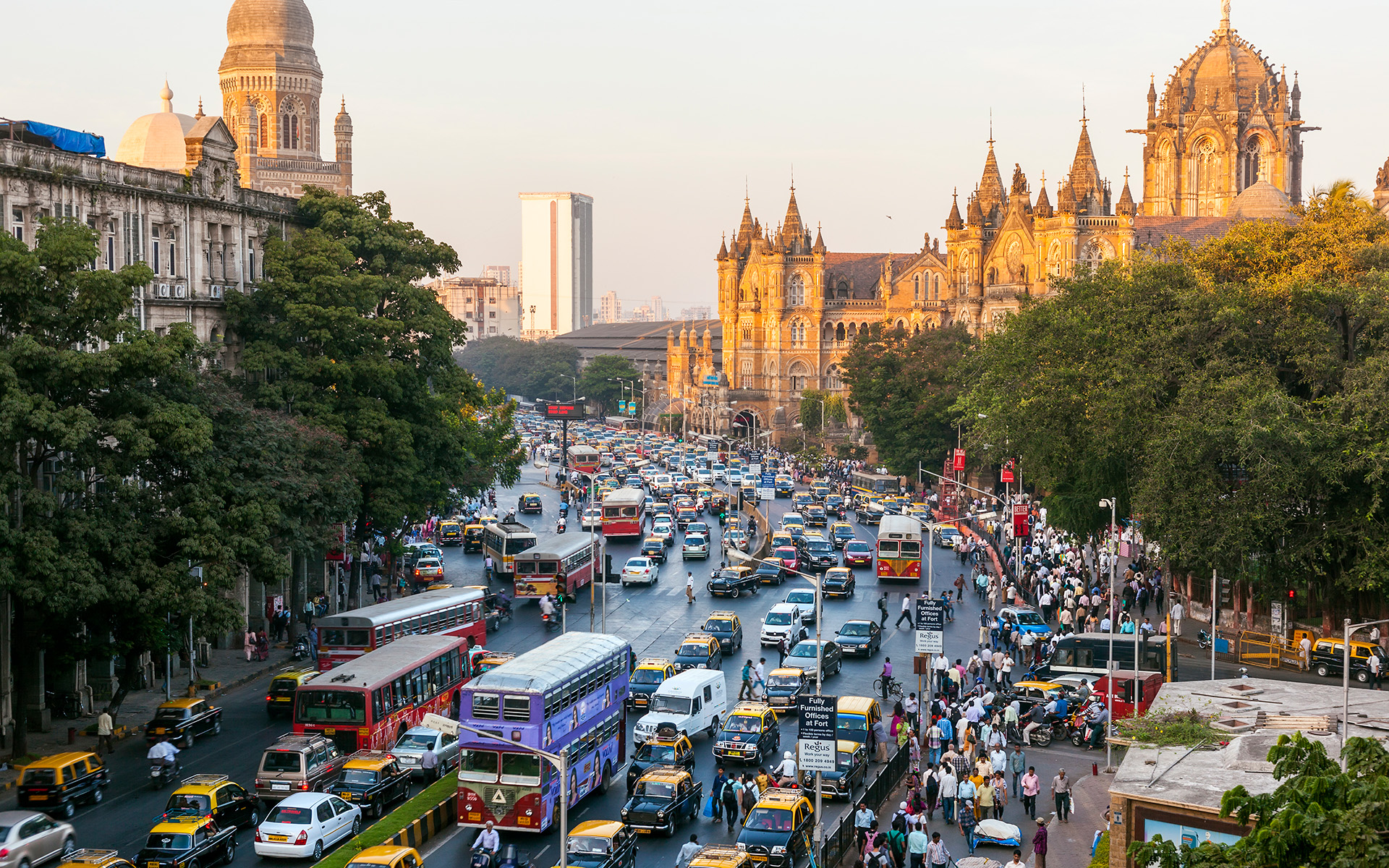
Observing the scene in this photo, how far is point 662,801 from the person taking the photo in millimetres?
31562

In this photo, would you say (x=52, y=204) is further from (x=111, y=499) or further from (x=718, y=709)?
(x=718, y=709)

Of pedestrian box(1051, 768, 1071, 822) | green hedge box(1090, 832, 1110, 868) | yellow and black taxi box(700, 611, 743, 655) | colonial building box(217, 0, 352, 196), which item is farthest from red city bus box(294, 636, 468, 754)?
colonial building box(217, 0, 352, 196)

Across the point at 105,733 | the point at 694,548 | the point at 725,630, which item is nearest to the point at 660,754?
the point at 105,733

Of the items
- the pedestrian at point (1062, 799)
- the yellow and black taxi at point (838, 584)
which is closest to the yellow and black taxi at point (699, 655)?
the pedestrian at point (1062, 799)

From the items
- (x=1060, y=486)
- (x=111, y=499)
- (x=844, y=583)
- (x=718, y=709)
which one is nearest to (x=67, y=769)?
(x=111, y=499)

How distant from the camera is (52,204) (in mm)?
42344

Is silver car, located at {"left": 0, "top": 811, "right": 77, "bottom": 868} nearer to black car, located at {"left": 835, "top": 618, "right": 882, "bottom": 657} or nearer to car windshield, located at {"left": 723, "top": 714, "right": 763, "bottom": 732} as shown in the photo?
car windshield, located at {"left": 723, "top": 714, "right": 763, "bottom": 732}

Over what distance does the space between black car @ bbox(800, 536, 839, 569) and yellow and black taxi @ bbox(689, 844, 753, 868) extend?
3882 cm

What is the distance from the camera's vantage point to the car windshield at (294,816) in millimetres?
29266

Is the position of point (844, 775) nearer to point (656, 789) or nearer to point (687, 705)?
point (656, 789)

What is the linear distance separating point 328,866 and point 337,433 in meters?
24.9

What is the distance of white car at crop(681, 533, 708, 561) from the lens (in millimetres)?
72312

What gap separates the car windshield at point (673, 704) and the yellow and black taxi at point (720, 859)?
10.3 meters

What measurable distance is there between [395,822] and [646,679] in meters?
12.8
